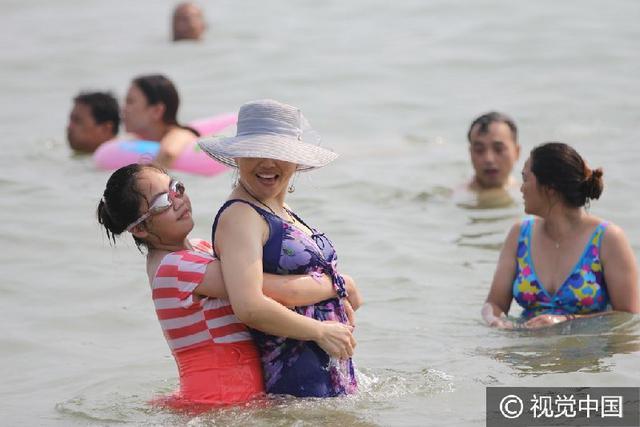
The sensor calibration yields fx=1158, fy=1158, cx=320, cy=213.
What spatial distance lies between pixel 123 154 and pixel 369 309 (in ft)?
15.2

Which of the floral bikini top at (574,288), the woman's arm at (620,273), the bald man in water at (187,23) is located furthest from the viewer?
the bald man in water at (187,23)

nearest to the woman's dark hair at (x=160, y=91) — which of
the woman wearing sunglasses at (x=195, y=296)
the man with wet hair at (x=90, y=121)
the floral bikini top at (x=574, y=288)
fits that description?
the man with wet hair at (x=90, y=121)

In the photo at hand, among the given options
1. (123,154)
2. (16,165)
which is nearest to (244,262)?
(123,154)

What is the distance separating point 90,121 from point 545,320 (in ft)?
24.0

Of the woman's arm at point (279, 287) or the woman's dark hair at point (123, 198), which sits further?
the woman's dark hair at point (123, 198)

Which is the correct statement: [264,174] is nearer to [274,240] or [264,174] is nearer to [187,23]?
[274,240]

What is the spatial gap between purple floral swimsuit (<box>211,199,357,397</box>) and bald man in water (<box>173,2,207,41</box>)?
42.0ft

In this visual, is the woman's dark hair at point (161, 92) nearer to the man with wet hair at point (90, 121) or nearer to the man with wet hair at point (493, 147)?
the man with wet hair at point (90, 121)

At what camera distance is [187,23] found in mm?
17047

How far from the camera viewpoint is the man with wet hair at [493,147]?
9492 millimetres

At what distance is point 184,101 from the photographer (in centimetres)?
1438

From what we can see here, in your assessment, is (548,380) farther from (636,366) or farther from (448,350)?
(448,350)

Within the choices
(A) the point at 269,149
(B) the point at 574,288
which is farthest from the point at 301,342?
(B) the point at 574,288

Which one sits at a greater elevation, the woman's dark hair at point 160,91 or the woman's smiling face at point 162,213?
the woman's dark hair at point 160,91
